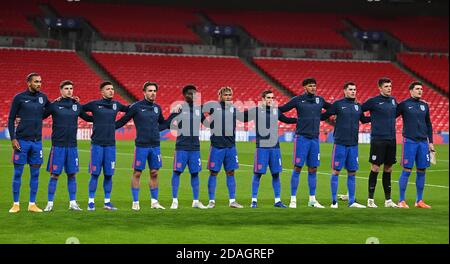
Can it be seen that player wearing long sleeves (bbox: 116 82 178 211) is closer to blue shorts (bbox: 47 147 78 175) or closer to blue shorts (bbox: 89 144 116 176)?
blue shorts (bbox: 89 144 116 176)

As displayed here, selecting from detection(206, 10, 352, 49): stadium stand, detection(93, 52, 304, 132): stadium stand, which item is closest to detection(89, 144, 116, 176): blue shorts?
detection(93, 52, 304, 132): stadium stand

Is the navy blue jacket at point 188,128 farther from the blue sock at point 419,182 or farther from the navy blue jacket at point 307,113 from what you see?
the blue sock at point 419,182

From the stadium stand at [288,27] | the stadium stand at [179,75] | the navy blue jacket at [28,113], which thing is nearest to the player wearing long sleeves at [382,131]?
the navy blue jacket at [28,113]

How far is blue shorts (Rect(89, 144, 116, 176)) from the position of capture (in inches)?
498

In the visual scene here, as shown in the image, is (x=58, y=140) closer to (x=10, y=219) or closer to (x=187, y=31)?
(x=10, y=219)

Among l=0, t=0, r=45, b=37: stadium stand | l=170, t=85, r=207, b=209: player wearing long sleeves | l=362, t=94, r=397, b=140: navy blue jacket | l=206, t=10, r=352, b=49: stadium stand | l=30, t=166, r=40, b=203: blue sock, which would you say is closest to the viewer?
l=30, t=166, r=40, b=203: blue sock

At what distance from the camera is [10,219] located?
11531mm

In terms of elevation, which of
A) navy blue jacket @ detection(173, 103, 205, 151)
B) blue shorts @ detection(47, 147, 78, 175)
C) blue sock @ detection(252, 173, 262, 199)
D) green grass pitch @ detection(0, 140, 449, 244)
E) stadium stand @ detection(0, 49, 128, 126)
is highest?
stadium stand @ detection(0, 49, 128, 126)

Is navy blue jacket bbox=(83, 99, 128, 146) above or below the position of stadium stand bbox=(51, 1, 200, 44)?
below

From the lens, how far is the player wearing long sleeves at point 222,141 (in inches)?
525

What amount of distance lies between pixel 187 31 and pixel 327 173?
2803cm

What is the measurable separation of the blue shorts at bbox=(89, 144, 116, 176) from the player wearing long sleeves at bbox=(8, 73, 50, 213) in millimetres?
822

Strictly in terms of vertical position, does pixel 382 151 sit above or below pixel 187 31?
below
